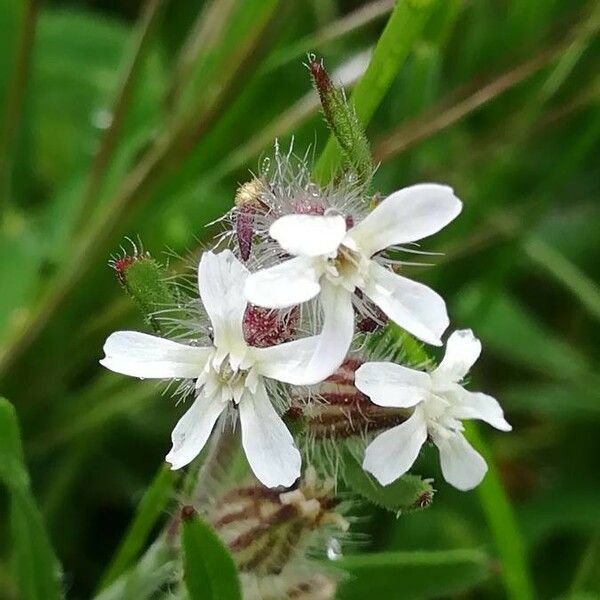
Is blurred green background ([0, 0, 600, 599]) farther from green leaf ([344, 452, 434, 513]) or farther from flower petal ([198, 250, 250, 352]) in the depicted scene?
flower petal ([198, 250, 250, 352])

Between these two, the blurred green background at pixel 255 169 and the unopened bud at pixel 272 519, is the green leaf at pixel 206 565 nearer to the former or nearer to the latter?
the unopened bud at pixel 272 519

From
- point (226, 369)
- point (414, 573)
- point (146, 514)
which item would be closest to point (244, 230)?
point (226, 369)

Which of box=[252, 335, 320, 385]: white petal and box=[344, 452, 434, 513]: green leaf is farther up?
box=[252, 335, 320, 385]: white petal

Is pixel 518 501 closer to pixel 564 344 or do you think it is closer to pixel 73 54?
pixel 564 344

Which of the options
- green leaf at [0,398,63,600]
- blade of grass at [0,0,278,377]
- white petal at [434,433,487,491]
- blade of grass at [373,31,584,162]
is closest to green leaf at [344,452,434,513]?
white petal at [434,433,487,491]

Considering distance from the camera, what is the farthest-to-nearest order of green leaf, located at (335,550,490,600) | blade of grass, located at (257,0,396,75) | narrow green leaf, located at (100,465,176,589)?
1. blade of grass, located at (257,0,396,75)
2. green leaf, located at (335,550,490,600)
3. narrow green leaf, located at (100,465,176,589)

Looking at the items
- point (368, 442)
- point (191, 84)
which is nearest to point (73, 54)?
point (191, 84)
